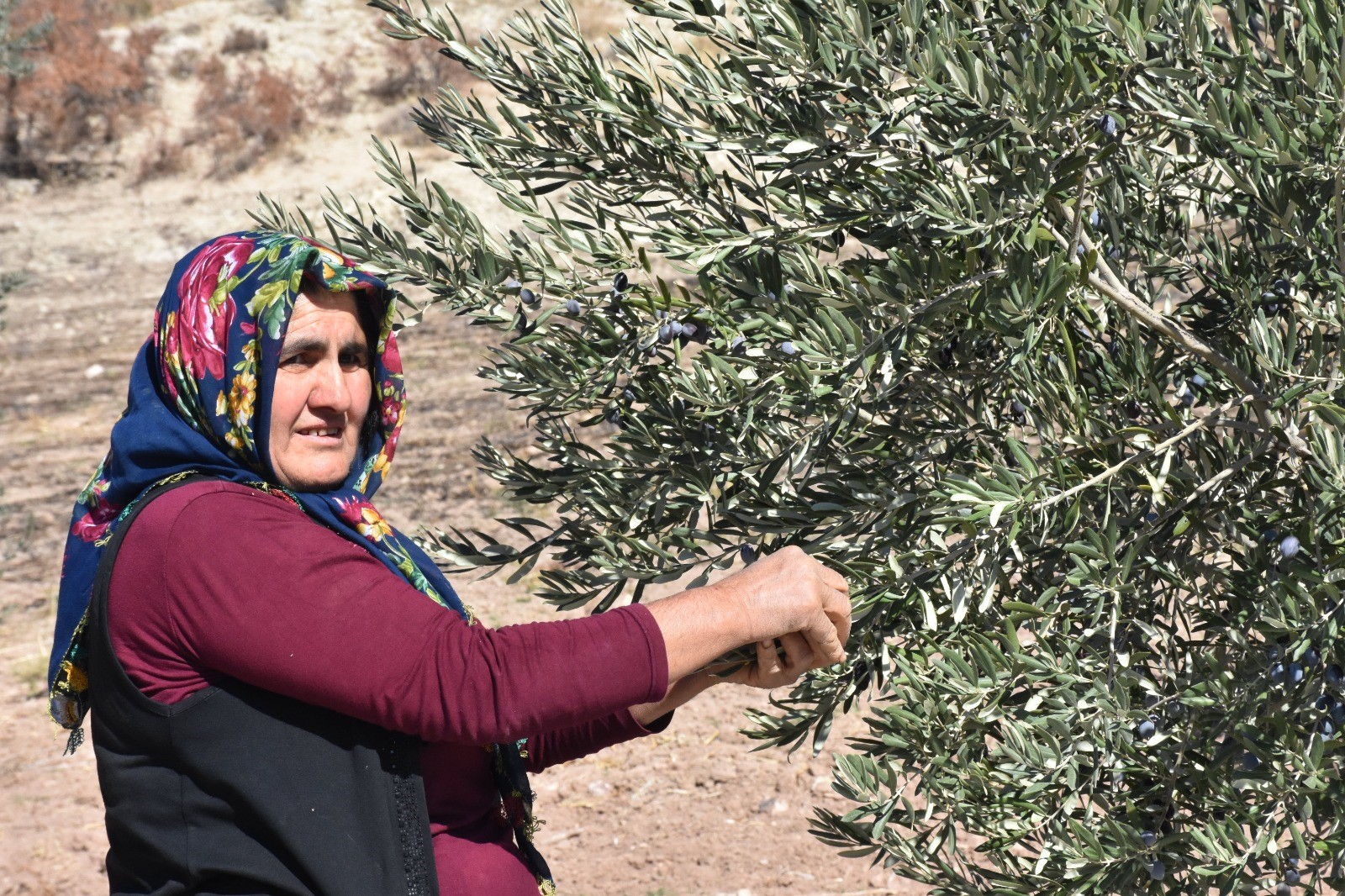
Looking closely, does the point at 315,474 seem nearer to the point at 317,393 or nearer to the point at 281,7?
the point at 317,393

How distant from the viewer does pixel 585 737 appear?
8.06ft

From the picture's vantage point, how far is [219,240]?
2.12 metres

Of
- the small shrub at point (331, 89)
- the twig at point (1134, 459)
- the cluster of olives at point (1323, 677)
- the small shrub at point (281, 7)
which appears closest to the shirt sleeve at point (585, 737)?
the twig at point (1134, 459)

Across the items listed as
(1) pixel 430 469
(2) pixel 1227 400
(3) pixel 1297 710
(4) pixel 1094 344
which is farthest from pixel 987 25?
(1) pixel 430 469

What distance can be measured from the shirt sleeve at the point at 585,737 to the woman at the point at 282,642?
38 cm

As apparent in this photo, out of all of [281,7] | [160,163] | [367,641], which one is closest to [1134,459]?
[367,641]

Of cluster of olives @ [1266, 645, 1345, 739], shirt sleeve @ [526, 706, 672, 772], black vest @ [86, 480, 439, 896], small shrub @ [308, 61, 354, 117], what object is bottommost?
small shrub @ [308, 61, 354, 117]

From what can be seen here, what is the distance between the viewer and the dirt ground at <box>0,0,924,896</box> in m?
4.77

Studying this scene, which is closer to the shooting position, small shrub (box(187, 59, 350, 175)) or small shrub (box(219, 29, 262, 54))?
small shrub (box(187, 59, 350, 175))

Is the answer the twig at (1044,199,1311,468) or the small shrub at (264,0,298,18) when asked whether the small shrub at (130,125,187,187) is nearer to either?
the small shrub at (264,0,298,18)

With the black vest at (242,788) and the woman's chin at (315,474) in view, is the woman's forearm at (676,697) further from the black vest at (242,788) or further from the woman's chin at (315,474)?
the woman's chin at (315,474)

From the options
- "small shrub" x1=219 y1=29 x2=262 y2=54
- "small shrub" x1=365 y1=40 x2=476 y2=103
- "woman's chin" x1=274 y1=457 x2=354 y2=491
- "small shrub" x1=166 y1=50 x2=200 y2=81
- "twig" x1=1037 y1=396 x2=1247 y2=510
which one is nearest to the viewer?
"twig" x1=1037 y1=396 x2=1247 y2=510

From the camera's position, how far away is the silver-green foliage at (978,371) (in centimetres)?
172

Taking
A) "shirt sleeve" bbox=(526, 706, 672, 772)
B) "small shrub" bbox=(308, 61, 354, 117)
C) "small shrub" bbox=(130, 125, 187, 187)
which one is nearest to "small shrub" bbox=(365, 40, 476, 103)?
"small shrub" bbox=(308, 61, 354, 117)
